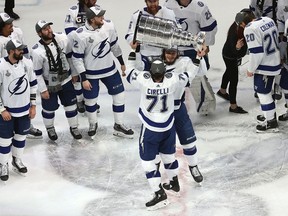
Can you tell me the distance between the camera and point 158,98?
5125 mm

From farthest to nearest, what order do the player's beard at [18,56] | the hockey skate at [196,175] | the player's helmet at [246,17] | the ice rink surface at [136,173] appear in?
1. the player's helmet at [246,17]
2. the hockey skate at [196,175]
3. the player's beard at [18,56]
4. the ice rink surface at [136,173]

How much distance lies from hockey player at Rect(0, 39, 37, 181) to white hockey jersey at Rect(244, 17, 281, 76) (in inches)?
66.7

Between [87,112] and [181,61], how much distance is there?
141 centimetres

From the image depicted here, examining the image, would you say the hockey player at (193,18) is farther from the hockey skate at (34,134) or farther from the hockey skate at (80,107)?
the hockey skate at (34,134)

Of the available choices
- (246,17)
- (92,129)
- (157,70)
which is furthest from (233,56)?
(157,70)

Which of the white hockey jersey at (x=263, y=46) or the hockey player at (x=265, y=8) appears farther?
the hockey player at (x=265, y=8)

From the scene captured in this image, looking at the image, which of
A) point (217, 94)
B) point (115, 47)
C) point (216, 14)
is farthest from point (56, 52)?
point (216, 14)

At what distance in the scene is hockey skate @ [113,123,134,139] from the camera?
6.48 metres

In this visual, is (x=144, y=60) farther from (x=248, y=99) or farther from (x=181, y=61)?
(x=248, y=99)

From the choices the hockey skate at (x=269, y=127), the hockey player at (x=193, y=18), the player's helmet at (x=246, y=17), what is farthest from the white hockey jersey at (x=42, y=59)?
the hockey skate at (x=269, y=127)

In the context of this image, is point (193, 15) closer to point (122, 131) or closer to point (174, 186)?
point (122, 131)

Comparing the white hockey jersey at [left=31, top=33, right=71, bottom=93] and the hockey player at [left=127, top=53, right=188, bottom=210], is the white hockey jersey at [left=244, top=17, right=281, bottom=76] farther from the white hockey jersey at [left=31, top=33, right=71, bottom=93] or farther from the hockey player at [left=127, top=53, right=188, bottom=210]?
the white hockey jersey at [left=31, top=33, right=71, bottom=93]

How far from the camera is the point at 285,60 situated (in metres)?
6.36

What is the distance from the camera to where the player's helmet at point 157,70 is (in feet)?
16.6
